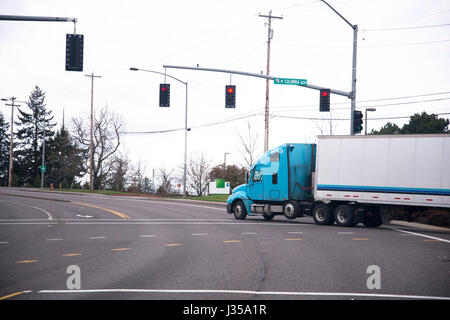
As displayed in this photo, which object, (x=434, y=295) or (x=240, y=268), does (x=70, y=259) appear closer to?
(x=240, y=268)

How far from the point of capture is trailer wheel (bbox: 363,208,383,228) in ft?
64.3

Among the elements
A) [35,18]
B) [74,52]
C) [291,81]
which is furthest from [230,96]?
[35,18]

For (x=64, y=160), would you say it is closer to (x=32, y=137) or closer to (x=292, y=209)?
(x=32, y=137)

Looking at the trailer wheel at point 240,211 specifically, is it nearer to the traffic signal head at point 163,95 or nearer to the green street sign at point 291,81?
the green street sign at point 291,81

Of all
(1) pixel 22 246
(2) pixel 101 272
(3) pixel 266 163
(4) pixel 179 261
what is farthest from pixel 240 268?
(3) pixel 266 163

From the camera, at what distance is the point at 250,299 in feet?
22.5

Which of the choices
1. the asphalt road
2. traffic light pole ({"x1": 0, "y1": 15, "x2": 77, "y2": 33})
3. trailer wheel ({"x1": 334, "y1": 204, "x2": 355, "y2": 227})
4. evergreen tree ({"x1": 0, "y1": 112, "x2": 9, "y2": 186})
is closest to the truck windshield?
A: trailer wheel ({"x1": 334, "y1": 204, "x2": 355, "y2": 227})

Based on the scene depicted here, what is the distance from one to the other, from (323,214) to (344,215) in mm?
1042

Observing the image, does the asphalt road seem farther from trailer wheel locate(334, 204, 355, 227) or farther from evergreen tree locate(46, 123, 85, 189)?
evergreen tree locate(46, 123, 85, 189)

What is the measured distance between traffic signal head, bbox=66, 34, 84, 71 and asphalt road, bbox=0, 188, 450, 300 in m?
6.08

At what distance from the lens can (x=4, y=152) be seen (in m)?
109

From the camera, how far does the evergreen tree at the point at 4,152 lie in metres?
102
